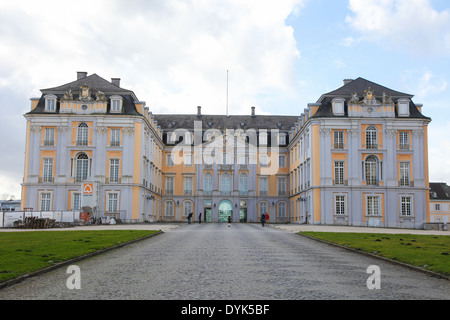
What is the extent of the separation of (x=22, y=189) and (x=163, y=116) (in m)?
27.3

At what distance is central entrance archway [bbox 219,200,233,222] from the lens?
6862 cm

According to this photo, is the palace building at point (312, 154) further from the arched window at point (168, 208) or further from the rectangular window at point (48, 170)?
the arched window at point (168, 208)

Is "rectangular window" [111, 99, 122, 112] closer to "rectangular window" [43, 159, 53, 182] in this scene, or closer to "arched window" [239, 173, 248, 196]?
"rectangular window" [43, 159, 53, 182]

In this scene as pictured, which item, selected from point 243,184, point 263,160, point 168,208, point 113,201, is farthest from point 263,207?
point 113,201

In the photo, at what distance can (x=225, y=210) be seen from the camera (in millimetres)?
68812

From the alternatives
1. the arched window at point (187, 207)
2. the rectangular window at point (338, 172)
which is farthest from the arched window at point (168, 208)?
the rectangular window at point (338, 172)

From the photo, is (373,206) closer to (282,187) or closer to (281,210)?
(281,210)

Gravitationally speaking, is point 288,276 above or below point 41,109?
below

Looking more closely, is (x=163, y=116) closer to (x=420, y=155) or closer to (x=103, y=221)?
(x=103, y=221)

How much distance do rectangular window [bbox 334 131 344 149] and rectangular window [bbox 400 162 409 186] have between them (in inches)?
259

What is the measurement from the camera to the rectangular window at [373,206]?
50.8m
